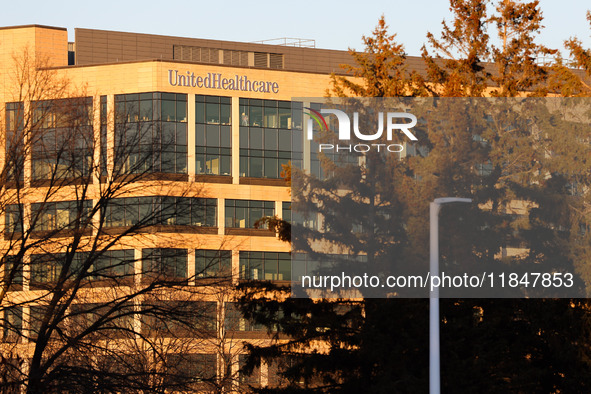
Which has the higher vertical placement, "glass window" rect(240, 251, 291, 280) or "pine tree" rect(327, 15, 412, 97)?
"pine tree" rect(327, 15, 412, 97)

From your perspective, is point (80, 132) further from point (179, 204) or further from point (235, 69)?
point (235, 69)

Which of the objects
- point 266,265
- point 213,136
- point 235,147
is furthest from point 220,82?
point 266,265

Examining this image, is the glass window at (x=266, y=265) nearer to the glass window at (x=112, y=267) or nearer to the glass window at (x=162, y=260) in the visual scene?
the glass window at (x=112, y=267)

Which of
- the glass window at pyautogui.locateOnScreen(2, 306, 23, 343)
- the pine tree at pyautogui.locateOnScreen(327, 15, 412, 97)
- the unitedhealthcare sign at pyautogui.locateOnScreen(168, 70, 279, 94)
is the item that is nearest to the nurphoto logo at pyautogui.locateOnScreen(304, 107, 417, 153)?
the pine tree at pyautogui.locateOnScreen(327, 15, 412, 97)

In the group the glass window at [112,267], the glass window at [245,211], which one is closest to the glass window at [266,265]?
the glass window at [245,211]

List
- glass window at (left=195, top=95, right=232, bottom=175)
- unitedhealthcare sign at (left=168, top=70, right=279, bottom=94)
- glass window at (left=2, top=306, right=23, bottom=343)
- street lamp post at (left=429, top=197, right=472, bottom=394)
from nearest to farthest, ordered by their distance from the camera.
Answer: street lamp post at (left=429, top=197, right=472, bottom=394), glass window at (left=2, top=306, right=23, bottom=343), glass window at (left=195, top=95, right=232, bottom=175), unitedhealthcare sign at (left=168, top=70, right=279, bottom=94)

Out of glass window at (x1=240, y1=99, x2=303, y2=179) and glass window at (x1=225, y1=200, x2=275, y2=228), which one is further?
glass window at (x1=240, y1=99, x2=303, y2=179)

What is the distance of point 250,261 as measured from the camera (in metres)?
66.8

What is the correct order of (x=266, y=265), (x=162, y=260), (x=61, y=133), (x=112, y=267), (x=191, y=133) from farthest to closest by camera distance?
1. (x=266, y=265)
2. (x=191, y=133)
3. (x=162, y=260)
4. (x=112, y=267)
5. (x=61, y=133)

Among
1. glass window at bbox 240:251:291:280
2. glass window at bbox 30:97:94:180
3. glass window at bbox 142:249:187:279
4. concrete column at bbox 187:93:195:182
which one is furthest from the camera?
glass window at bbox 240:251:291:280

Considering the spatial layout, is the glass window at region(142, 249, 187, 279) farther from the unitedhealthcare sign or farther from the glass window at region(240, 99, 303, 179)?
the unitedhealthcare sign

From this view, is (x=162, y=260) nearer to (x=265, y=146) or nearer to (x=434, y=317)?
(x=434, y=317)

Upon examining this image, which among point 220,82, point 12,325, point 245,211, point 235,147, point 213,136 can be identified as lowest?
point 12,325

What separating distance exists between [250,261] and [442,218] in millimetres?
33937
